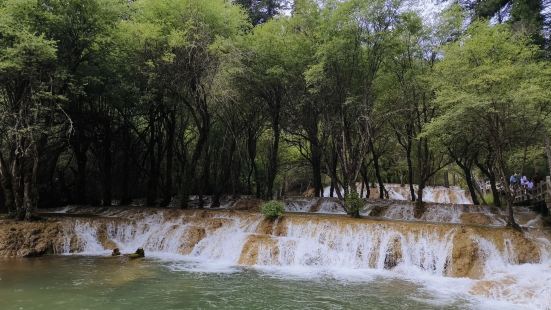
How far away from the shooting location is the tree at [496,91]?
14.5 metres

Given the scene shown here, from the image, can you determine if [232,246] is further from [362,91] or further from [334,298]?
[362,91]

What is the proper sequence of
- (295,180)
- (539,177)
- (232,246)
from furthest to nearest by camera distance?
(295,180) → (539,177) → (232,246)

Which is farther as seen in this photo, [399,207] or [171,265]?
[399,207]

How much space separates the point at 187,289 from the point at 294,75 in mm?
12807

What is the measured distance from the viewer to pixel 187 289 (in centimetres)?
1227

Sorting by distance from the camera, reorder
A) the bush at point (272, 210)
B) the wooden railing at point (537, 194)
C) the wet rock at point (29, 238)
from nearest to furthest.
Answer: the wet rock at point (29, 238), the bush at point (272, 210), the wooden railing at point (537, 194)

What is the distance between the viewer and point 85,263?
16062 mm

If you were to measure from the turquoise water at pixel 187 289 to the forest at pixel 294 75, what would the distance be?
6.13 m

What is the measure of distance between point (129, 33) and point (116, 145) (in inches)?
470

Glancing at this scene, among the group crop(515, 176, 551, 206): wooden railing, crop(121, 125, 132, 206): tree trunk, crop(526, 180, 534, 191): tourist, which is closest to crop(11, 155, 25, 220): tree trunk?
crop(121, 125, 132, 206): tree trunk

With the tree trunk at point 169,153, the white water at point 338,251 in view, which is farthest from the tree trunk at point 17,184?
the tree trunk at point 169,153

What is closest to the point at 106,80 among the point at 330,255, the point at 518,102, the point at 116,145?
the point at 116,145

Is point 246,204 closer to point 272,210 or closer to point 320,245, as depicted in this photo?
point 272,210

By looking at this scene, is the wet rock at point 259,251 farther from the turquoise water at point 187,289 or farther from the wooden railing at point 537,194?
the wooden railing at point 537,194
